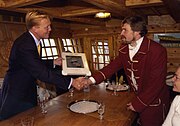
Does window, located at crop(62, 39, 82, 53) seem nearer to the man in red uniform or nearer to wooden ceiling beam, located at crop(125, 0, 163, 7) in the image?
wooden ceiling beam, located at crop(125, 0, 163, 7)

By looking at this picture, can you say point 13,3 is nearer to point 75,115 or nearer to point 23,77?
point 23,77

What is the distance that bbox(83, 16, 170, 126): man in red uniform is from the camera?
178 cm

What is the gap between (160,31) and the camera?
4.51 m

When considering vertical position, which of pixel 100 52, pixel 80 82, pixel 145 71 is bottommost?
pixel 100 52

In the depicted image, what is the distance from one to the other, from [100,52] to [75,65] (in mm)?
3345

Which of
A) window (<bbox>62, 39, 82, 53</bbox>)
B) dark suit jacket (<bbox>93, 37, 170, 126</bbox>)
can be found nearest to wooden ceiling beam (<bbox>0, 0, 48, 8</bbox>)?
dark suit jacket (<bbox>93, 37, 170, 126</bbox>)

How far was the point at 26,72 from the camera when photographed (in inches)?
71.2

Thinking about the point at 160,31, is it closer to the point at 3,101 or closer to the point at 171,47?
the point at 171,47

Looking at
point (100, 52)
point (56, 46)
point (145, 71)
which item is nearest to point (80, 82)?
point (145, 71)

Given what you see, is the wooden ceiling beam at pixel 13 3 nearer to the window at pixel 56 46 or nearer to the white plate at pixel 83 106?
the white plate at pixel 83 106

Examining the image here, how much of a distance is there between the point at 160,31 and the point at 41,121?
3724mm

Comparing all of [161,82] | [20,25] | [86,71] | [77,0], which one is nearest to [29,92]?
[86,71]

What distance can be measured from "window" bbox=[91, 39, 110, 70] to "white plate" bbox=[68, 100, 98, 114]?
3.46m

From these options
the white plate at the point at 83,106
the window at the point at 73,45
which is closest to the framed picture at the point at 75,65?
the white plate at the point at 83,106
